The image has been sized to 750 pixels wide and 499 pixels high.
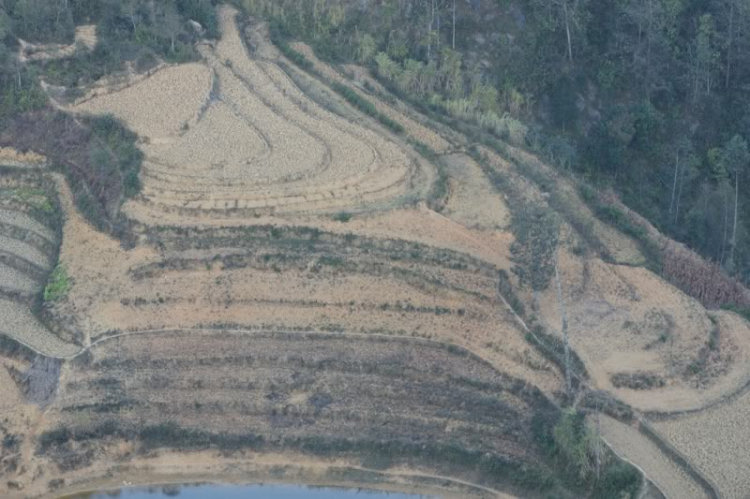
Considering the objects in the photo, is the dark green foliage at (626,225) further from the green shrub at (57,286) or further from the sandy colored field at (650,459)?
the green shrub at (57,286)

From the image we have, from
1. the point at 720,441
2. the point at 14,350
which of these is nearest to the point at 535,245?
the point at 720,441

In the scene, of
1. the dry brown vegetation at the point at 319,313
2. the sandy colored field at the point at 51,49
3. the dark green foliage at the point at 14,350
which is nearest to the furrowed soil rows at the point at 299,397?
the dry brown vegetation at the point at 319,313

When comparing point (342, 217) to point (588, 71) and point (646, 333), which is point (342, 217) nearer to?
point (646, 333)

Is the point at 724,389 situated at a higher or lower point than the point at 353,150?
lower

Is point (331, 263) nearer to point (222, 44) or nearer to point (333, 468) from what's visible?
point (333, 468)

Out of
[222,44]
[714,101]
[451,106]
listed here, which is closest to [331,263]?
[451,106]

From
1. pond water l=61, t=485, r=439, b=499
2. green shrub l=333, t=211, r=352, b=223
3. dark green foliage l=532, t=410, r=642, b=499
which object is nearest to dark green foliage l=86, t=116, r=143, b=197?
green shrub l=333, t=211, r=352, b=223

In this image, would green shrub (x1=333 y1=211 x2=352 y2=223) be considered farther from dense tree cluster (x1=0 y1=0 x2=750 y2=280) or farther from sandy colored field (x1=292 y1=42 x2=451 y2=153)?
dense tree cluster (x1=0 y1=0 x2=750 y2=280)

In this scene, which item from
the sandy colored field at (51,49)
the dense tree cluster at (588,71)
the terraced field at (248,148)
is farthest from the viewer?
the dense tree cluster at (588,71)
